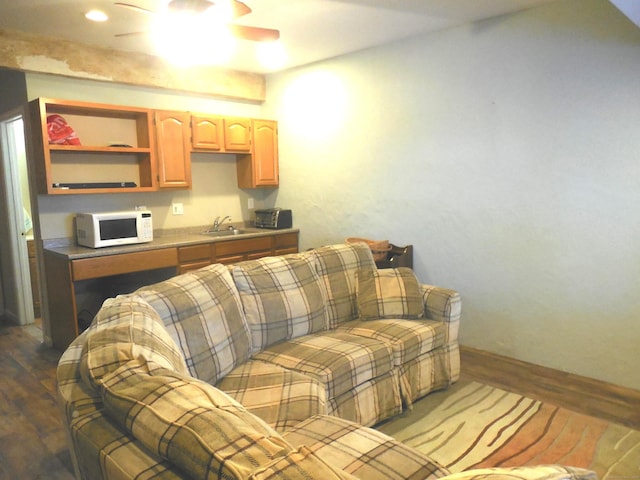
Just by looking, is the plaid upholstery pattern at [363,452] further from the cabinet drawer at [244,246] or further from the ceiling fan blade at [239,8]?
the cabinet drawer at [244,246]

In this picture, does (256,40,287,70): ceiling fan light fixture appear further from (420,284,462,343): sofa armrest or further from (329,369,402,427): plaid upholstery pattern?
(329,369,402,427): plaid upholstery pattern

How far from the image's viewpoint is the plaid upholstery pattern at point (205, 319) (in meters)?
2.03

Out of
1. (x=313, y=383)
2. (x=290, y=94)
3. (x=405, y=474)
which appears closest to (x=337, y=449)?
(x=405, y=474)

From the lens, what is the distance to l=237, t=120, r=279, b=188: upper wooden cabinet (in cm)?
490

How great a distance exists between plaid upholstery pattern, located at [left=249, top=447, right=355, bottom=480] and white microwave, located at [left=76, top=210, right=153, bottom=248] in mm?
3276

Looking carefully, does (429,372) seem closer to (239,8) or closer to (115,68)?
(239,8)

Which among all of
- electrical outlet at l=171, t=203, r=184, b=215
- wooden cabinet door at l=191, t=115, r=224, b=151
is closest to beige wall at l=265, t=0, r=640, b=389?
wooden cabinet door at l=191, t=115, r=224, b=151

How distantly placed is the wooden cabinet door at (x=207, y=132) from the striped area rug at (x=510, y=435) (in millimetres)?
3112

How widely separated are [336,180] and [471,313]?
181 centimetres

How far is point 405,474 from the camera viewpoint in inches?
53.8

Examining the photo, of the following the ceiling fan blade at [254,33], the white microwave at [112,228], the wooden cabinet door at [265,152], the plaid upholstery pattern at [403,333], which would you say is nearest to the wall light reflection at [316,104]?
the wooden cabinet door at [265,152]

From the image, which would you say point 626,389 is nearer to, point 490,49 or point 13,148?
point 490,49

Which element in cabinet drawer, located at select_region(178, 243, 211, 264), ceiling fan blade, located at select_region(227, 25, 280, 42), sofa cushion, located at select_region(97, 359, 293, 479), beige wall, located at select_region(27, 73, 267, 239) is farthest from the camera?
cabinet drawer, located at select_region(178, 243, 211, 264)

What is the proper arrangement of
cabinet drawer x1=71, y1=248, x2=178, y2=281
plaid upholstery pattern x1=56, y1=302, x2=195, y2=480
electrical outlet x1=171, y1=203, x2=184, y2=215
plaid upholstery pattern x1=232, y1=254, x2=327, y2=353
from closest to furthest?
plaid upholstery pattern x1=56, y1=302, x2=195, y2=480
plaid upholstery pattern x1=232, y1=254, x2=327, y2=353
cabinet drawer x1=71, y1=248, x2=178, y2=281
electrical outlet x1=171, y1=203, x2=184, y2=215
